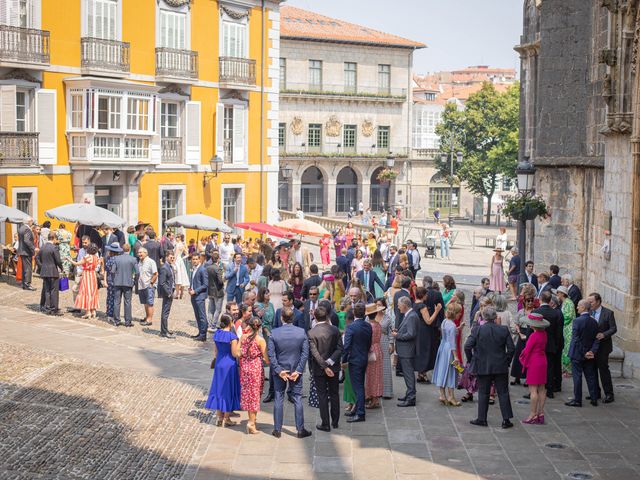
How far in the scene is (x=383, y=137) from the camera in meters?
73.0

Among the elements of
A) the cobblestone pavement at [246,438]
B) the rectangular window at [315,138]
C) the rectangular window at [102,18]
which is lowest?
the cobblestone pavement at [246,438]

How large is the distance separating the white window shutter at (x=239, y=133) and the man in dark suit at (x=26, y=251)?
1370 cm

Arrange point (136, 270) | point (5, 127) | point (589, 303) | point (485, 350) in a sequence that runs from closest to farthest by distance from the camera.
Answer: point (485, 350) < point (589, 303) < point (136, 270) < point (5, 127)

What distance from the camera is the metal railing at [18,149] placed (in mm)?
28516

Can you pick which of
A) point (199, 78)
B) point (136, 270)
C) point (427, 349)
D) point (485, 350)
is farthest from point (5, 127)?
point (485, 350)

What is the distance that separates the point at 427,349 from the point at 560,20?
36.5 feet

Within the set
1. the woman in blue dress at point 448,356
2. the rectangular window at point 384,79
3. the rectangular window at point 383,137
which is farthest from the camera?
the rectangular window at point 383,137

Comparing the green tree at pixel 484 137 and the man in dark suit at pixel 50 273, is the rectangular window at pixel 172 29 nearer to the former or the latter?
the man in dark suit at pixel 50 273

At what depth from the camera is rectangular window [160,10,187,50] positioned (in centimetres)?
3369

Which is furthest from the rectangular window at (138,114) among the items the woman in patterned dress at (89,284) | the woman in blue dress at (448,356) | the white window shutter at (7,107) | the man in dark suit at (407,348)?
the woman in blue dress at (448,356)

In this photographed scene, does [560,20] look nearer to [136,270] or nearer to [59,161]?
[136,270]

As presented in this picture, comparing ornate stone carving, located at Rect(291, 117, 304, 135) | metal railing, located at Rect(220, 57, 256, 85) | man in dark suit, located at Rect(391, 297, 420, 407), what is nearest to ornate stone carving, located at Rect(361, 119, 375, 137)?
ornate stone carving, located at Rect(291, 117, 304, 135)

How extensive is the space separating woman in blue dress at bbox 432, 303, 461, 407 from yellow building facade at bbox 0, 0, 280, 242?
1748 cm

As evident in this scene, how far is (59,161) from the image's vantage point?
30.3m
